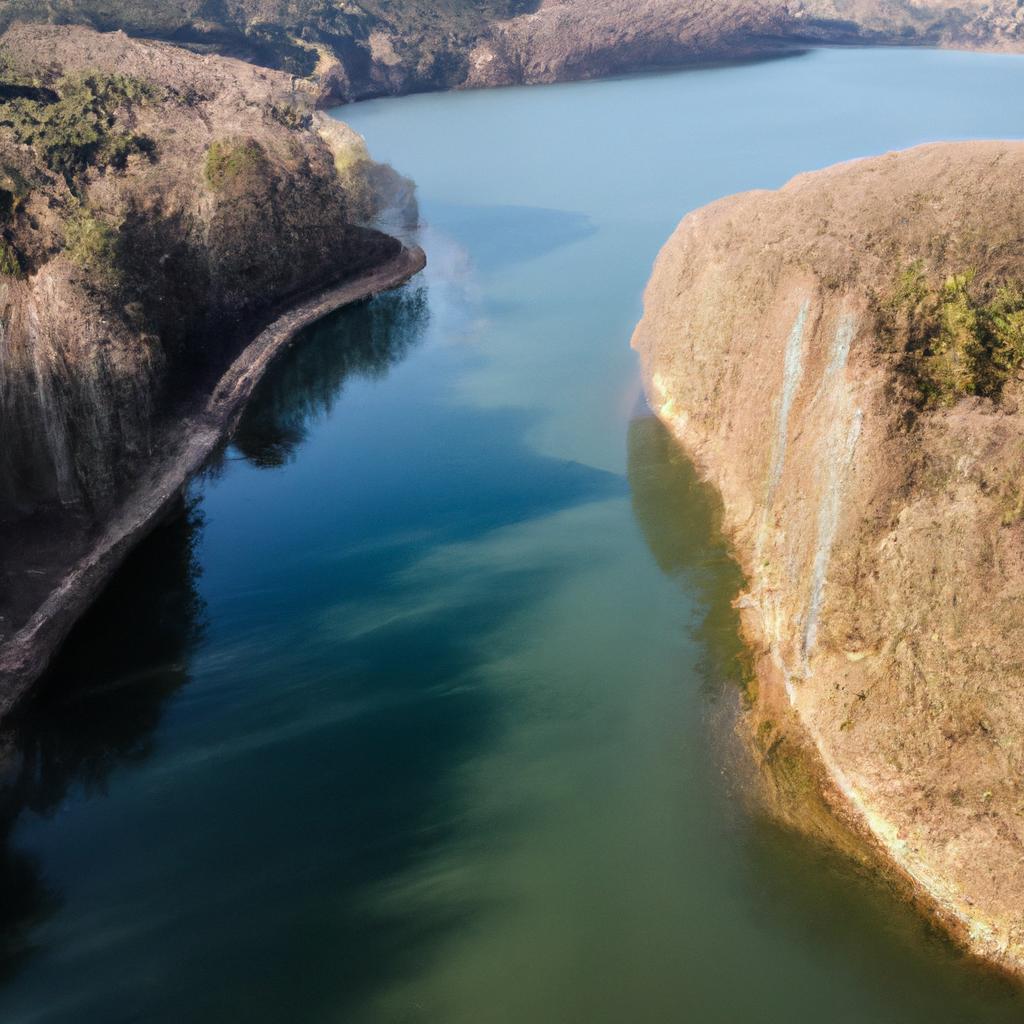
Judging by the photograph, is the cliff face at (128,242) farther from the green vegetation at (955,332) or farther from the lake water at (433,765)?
the green vegetation at (955,332)

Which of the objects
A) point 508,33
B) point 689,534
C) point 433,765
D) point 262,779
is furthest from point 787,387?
point 508,33

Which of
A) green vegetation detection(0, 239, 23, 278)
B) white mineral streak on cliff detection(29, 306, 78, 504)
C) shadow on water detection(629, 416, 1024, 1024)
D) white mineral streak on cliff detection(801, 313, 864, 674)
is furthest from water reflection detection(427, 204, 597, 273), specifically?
shadow on water detection(629, 416, 1024, 1024)

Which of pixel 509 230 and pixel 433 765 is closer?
pixel 433 765

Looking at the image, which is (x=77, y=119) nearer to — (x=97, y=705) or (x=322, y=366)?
(x=322, y=366)

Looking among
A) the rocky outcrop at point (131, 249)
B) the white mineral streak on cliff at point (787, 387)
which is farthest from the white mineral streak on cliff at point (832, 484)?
the rocky outcrop at point (131, 249)

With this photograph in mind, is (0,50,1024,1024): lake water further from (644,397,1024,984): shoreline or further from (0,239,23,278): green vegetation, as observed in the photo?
(0,239,23,278): green vegetation

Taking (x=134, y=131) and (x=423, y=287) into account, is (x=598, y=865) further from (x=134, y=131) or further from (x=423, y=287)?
(x=134, y=131)
